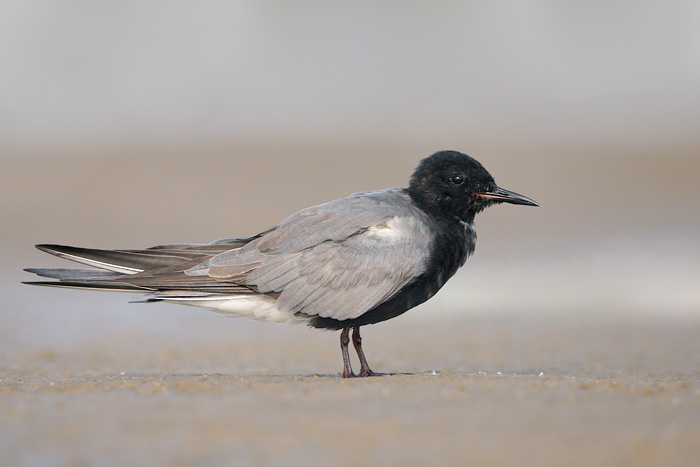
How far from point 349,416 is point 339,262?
6.28 feet

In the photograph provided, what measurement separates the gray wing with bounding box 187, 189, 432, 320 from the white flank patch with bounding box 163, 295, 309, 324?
0.10 m

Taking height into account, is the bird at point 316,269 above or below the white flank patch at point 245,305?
above

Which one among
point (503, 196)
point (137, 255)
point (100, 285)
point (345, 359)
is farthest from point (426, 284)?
point (100, 285)

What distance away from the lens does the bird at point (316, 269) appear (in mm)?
5992

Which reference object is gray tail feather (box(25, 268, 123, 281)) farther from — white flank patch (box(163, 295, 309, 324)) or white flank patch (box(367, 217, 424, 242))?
white flank patch (box(367, 217, 424, 242))

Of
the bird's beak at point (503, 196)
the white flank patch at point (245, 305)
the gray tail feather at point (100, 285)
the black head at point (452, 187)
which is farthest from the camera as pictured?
the bird's beak at point (503, 196)

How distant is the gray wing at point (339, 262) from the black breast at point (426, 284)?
56 millimetres

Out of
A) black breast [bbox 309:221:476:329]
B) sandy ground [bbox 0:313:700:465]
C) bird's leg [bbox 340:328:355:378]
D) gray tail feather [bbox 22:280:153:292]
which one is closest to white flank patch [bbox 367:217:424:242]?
black breast [bbox 309:221:476:329]

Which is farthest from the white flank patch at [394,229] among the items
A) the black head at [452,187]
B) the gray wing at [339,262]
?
the black head at [452,187]

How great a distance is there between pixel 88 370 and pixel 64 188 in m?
12.0

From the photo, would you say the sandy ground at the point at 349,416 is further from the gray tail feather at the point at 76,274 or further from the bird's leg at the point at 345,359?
the gray tail feather at the point at 76,274

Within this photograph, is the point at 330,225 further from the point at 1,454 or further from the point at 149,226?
the point at 149,226

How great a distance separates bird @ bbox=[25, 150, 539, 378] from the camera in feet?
19.7

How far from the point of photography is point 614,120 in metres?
26.5
